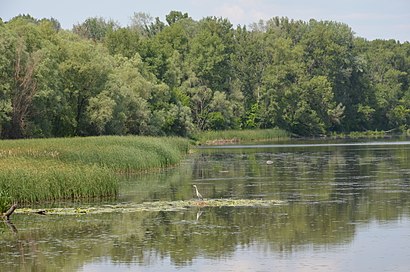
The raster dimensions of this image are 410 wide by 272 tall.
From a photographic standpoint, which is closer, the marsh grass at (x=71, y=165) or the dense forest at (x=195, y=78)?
the marsh grass at (x=71, y=165)

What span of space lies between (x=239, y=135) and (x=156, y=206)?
75182 millimetres

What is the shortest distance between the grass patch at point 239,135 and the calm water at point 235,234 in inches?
2348

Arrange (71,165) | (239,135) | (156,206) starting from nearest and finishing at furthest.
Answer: (156,206) < (71,165) < (239,135)

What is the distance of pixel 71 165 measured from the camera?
37.3 metres

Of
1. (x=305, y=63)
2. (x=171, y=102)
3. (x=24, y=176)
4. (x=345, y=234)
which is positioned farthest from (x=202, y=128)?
(x=345, y=234)

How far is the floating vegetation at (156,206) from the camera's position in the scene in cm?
3034

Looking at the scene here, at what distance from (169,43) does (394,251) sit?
326ft

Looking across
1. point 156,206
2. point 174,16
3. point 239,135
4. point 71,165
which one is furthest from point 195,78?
point 156,206

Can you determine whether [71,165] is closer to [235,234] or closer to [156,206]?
[156,206]

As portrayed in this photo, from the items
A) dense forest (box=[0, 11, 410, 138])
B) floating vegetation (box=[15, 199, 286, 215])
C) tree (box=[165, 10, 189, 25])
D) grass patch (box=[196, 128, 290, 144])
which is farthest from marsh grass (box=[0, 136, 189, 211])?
tree (box=[165, 10, 189, 25])

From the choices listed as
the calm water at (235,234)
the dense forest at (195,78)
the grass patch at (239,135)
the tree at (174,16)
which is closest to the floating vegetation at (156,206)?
the calm water at (235,234)

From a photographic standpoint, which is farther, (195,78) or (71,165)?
(195,78)

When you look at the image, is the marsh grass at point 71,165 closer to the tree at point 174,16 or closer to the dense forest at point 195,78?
the dense forest at point 195,78

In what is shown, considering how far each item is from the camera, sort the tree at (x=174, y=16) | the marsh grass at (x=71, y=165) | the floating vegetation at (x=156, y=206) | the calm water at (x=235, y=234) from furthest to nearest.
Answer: the tree at (x=174, y=16)
the marsh grass at (x=71, y=165)
the floating vegetation at (x=156, y=206)
the calm water at (x=235, y=234)
